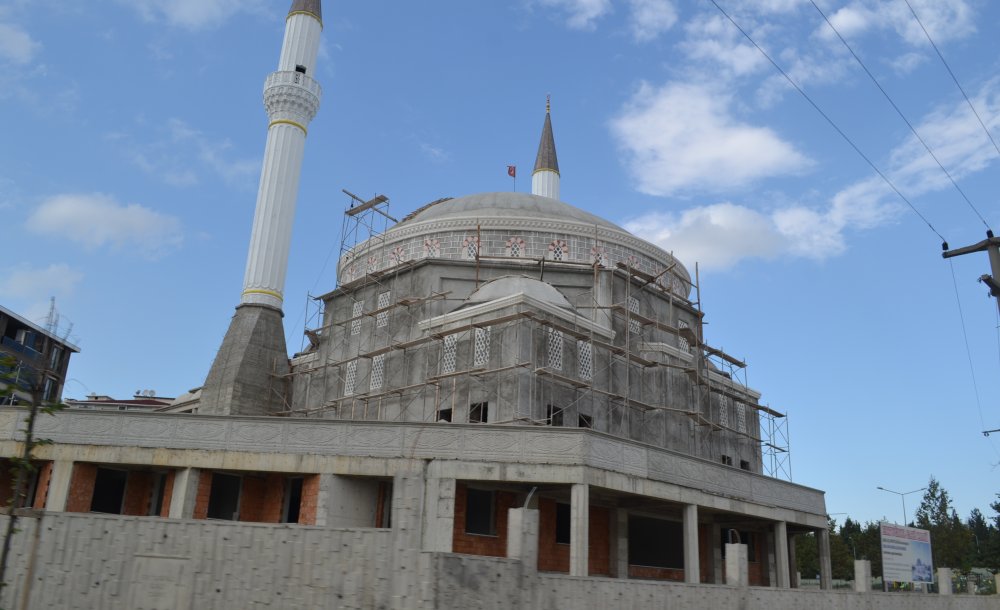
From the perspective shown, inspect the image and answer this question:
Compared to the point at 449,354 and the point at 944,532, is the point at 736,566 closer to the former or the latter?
the point at 449,354

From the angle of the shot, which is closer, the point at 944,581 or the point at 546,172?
the point at 944,581

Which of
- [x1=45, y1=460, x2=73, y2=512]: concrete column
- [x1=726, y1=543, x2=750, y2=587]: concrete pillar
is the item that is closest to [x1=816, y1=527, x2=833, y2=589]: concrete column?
[x1=726, y1=543, x2=750, y2=587]: concrete pillar

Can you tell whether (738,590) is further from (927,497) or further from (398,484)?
(927,497)

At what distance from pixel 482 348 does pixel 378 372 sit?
4.68m

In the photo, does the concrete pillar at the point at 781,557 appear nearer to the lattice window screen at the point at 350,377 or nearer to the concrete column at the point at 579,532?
the concrete column at the point at 579,532

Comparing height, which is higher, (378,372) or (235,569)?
(378,372)

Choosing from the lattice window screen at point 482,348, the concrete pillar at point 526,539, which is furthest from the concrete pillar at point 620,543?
the concrete pillar at point 526,539

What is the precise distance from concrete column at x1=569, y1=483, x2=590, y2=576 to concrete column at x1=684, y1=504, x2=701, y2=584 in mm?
3206

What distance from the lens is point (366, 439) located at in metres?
18.7

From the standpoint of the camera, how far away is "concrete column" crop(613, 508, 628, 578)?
68.4ft

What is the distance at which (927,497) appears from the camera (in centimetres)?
5872

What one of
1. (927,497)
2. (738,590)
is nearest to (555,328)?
(738,590)

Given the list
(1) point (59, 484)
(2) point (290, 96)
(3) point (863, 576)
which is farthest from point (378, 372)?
(3) point (863, 576)

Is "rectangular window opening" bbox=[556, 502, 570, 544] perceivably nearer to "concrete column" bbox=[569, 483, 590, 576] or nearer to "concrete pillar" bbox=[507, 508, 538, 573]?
"concrete column" bbox=[569, 483, 590, 576]
